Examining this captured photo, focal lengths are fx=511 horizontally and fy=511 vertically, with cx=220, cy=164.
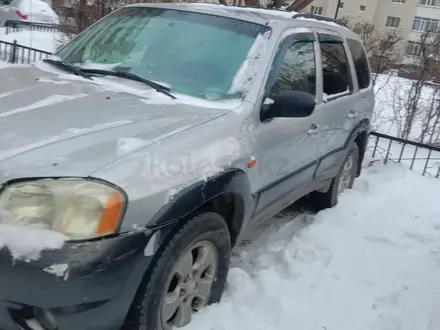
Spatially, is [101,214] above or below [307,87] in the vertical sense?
below

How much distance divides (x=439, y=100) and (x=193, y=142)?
26.8ft

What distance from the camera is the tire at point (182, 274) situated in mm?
2309

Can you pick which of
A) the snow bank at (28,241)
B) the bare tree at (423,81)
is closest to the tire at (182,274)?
the snow bank at (28,241)

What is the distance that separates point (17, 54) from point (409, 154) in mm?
7306

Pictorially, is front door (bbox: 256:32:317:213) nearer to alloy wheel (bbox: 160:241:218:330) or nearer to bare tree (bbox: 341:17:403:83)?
alloy wheel (bbox: 160:241:218:330)

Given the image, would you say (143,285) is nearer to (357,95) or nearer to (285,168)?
(285,168)

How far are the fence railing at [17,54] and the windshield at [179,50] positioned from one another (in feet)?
18.9

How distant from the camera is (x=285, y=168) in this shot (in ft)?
11.6

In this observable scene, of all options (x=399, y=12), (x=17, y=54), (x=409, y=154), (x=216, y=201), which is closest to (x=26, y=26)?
(x=17, y=54)

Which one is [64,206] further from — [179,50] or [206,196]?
[179,50]

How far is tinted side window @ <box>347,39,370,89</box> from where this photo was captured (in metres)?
4.89

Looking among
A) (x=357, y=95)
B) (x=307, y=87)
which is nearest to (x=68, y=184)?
(x=307, y=87)

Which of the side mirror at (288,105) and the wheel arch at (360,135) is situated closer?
the side mirror at (288,105)

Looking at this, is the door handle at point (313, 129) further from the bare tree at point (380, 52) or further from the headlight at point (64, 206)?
the bare tree at point (380, 52)
